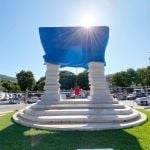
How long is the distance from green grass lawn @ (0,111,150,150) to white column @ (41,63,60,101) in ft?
12.0

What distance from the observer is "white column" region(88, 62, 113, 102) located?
15.1 meters

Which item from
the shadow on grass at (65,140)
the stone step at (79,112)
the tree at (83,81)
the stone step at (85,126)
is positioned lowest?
the shadow on grass at (65,140)

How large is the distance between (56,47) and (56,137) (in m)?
6.56

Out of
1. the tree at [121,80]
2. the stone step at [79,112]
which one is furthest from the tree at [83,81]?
the stone step at [79,112]

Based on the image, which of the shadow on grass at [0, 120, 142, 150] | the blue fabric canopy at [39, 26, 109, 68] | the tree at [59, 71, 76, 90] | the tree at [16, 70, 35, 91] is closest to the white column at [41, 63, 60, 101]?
the blue fabric canopy at [39, 26, 109, 68]

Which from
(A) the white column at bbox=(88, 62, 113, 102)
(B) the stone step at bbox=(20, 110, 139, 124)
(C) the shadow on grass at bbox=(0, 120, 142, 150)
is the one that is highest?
(A) the white column at bbox=(88, 62, 113, 102)

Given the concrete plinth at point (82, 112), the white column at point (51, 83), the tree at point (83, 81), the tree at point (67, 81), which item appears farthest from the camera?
the tree at point (67, 81)

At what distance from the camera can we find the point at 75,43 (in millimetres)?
15930

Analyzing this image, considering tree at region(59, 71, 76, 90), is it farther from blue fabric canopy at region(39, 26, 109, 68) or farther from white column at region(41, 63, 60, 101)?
blue fabric canopy at region(39, 26, 109, 68)

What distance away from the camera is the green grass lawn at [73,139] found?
9375 millimetres

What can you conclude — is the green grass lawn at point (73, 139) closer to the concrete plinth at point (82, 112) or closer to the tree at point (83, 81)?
the concrete plinth at point (82, 112)

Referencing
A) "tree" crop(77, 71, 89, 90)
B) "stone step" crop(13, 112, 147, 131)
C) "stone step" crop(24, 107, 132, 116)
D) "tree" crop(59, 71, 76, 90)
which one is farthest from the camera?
"tree" crop(59, 71, 76, 90)

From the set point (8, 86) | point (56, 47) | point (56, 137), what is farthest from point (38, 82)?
point (56, 137)

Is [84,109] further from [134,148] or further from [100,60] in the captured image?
[134,148]
